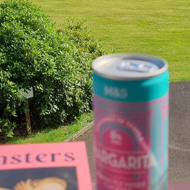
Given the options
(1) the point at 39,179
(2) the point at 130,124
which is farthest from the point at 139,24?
(2) the point at 130,124

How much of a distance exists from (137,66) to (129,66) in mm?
33

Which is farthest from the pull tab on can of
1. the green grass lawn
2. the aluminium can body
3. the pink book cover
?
the green grass lawn

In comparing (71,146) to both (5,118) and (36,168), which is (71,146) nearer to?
(36,168)

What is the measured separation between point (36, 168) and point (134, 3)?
16952mm

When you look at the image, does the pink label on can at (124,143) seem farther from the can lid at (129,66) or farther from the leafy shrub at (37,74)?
the leafy shrub at (37,74)

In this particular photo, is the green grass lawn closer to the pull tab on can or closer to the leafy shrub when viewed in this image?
the leafy shrub

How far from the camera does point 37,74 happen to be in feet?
22.6

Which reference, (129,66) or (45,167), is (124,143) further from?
(45,167)

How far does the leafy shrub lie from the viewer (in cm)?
673

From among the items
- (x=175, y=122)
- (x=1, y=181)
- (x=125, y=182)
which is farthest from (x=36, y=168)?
(x=175, y=122)

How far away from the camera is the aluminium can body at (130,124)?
5.60 feet

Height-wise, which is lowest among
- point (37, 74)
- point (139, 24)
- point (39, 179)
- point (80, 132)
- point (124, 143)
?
point (80, 132)

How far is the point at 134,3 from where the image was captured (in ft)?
61.9

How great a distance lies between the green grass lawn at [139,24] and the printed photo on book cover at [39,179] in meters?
7.56
